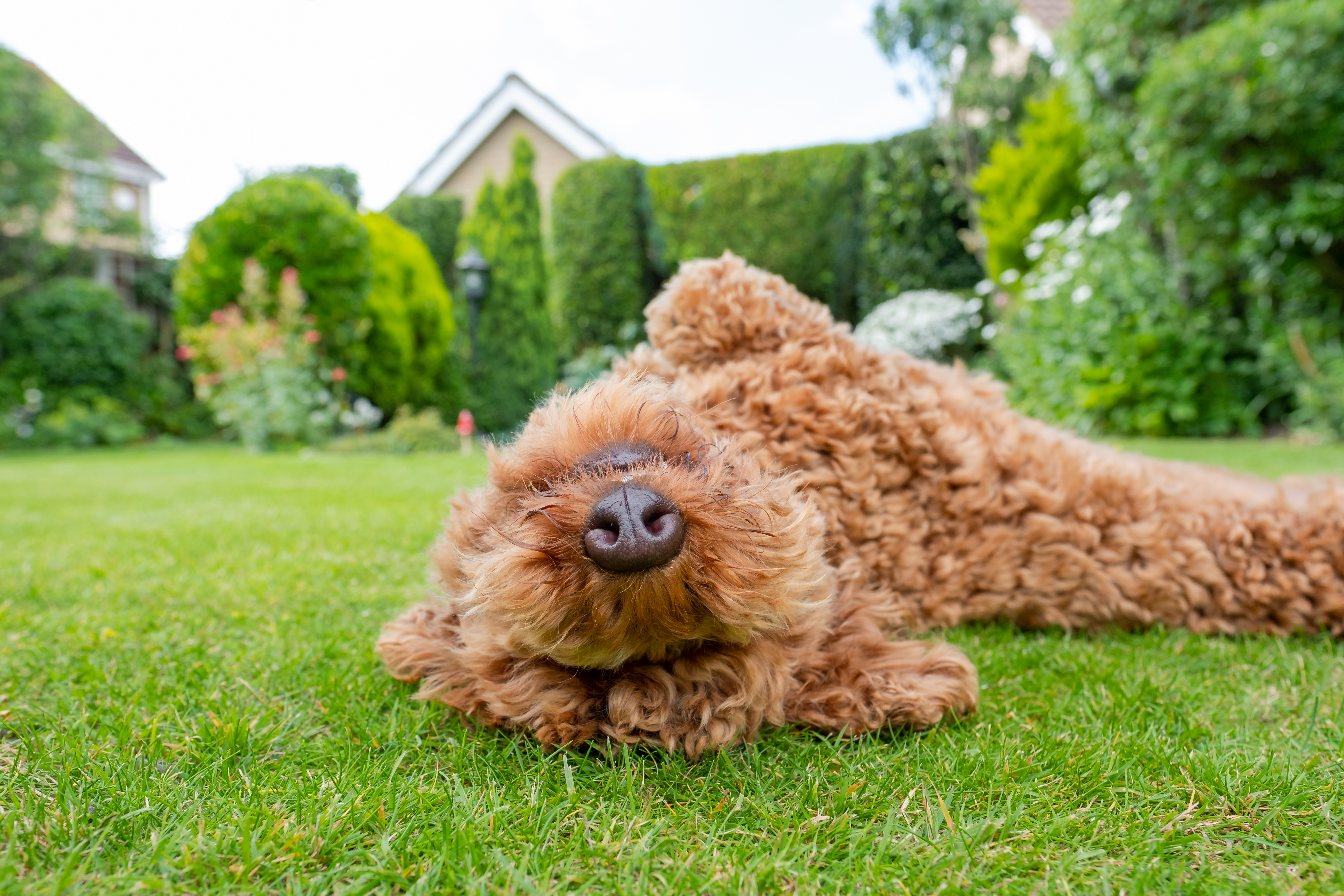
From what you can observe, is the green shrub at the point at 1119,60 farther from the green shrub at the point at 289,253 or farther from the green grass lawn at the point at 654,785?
the green shrub at the point at 289,253

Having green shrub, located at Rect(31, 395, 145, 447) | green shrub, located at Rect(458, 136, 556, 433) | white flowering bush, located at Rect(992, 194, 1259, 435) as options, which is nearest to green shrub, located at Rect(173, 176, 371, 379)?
green shrub, located at Rect(458, 136, 556, 433)

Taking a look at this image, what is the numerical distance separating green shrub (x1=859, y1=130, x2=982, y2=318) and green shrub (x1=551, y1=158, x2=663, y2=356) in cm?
363

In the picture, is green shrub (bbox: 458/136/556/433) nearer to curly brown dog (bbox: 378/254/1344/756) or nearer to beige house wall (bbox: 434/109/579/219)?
beige house wall (bbox: 434/109/579/219)

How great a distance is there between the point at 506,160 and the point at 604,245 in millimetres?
5878

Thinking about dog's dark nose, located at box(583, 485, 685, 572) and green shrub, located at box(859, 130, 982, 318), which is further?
green shrub, located at box(859, 130, 982, 318)

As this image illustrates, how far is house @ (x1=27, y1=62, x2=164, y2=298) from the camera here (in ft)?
51.0

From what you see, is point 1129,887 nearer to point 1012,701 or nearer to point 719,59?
point 1012,701

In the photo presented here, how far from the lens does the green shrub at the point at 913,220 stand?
38.0 ft

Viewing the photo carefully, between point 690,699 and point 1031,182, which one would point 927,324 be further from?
point 690,699

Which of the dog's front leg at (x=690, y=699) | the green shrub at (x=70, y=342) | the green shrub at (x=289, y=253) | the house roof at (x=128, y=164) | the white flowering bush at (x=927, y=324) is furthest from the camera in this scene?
the house roof at (x=128, y=164)

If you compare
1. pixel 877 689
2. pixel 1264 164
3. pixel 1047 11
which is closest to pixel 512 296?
pixel 1264 164

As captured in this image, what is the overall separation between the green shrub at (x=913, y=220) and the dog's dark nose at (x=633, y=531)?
1171cm

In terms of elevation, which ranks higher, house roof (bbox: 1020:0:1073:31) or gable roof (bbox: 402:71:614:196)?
house roof (bbox: 1020:0:1073:31)

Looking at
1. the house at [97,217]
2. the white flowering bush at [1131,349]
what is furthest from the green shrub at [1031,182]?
the house at [97,217]
